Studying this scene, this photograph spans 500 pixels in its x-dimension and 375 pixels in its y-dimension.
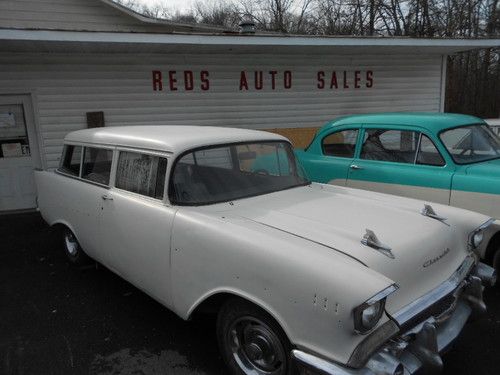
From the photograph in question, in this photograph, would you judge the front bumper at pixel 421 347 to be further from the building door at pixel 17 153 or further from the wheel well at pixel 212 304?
the building door at pixel 17 153

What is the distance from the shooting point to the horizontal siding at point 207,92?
24.7 feet

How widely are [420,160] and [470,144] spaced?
645 millimetres

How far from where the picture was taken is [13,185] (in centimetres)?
754

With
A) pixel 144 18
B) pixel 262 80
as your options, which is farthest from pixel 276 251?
pixel 144 18

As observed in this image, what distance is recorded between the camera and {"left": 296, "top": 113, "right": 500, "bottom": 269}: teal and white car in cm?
405

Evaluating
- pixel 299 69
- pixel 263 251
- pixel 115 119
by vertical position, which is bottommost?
pixel 263 251

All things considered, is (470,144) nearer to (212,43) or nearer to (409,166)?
(409,166)

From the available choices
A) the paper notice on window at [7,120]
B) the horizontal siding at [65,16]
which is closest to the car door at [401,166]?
the paper notice on window at [7,120]

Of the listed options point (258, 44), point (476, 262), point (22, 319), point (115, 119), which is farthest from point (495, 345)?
point (115, 119)

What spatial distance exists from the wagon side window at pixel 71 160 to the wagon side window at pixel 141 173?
98cm

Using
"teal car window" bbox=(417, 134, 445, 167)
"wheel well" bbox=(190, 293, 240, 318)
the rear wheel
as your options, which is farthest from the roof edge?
"wheel well" bbox=(190, 293, 240, 318)

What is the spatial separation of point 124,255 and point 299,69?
685 cm

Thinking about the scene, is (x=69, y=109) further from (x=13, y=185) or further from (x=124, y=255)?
(x=124, y=255)

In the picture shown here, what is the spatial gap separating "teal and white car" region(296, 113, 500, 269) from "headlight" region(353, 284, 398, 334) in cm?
239
